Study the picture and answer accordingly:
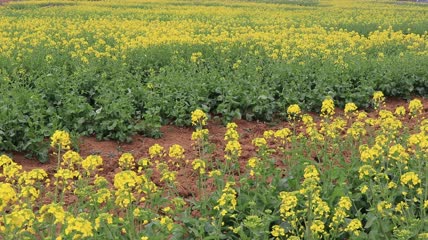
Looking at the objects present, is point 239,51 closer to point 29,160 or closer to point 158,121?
point 158,121

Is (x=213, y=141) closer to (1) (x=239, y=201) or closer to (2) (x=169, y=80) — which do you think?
(2) (x=169, y=80)

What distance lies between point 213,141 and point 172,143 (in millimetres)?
538

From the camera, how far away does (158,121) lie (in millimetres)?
7840

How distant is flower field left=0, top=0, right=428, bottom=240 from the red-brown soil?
26 mm

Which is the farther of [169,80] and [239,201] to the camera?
[169,80]

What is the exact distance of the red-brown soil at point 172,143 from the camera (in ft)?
20.6

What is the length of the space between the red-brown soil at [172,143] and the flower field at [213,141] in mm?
26

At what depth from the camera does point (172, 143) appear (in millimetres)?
7398

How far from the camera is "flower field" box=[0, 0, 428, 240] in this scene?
160 inches

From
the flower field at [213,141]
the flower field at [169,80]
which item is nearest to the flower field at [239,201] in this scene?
the flower field at [213,141]

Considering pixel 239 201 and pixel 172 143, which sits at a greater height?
pixel 239 201

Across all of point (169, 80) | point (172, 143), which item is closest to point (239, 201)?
point (172, 143)

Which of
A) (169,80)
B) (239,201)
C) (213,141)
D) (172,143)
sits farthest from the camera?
(169,80)

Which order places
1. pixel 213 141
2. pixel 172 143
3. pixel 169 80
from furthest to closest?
1. pixel 169 80
2. pixel 213 141
3. pixel 172 143
